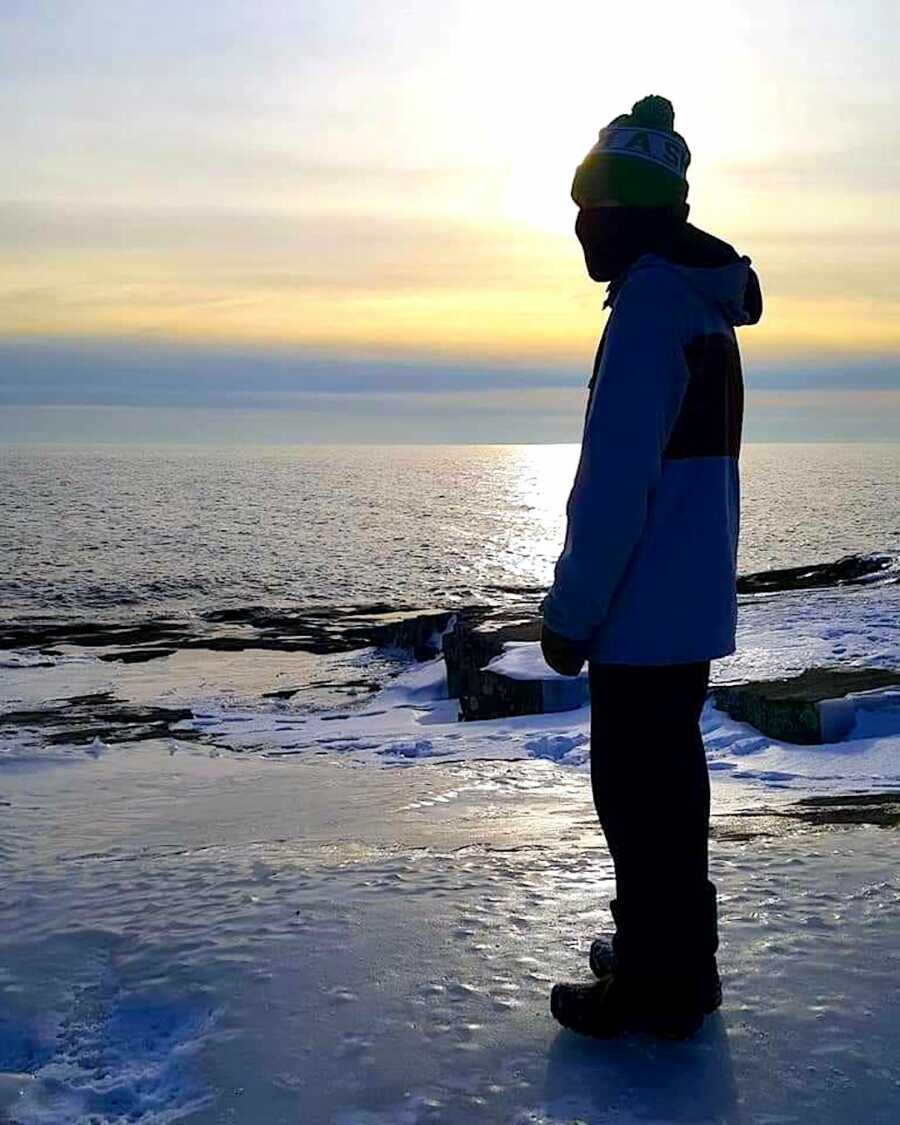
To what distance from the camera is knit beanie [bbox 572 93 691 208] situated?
3.15 metres

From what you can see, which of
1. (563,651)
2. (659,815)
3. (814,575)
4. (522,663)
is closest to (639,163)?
(563,651)

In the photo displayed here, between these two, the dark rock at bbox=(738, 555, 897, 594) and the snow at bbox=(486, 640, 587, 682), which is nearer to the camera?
the snow at bbox=(486, 640, 587, 682)

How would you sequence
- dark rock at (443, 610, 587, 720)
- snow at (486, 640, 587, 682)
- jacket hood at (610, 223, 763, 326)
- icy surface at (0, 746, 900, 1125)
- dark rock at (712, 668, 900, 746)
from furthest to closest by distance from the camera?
snow at (486, 640, 587, 682), dark rock at (443, 610, 587, 720), dark rock at (712, 668, 900, 746), jacket hood at (610, 223, 763, 326), icy surface at (0, 746, 900, 1125)

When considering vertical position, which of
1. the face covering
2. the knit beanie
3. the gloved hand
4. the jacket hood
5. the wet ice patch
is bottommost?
the wet ice patch

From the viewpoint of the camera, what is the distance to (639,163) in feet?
10.3

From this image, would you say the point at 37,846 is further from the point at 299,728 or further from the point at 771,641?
the point at 771,641

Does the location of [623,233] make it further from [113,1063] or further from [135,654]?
[135,654]

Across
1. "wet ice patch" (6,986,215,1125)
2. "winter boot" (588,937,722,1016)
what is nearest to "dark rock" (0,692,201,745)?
"wet ice patch" (6,986,215,1125)

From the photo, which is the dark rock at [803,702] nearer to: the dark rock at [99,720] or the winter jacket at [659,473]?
the winter jacket at [659,473]

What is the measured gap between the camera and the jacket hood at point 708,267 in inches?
122

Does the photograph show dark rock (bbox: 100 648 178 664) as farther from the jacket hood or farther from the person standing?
the jacket hood

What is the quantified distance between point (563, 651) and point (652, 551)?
0.36 meters

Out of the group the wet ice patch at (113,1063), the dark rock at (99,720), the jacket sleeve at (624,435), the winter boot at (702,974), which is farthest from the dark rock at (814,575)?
the wet ice patch at (113,1063)

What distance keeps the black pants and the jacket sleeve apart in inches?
12.9
